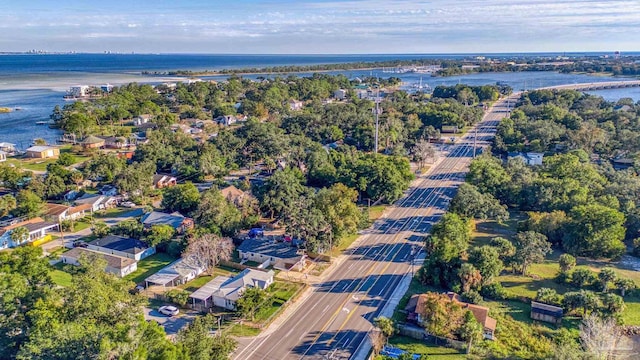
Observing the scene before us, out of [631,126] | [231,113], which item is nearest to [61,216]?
[231,113]

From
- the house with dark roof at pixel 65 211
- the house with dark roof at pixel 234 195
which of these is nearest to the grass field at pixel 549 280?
the house with dark roof at pixel 234 195

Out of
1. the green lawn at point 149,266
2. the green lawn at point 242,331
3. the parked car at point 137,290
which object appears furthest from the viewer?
the green lawn at point 149,266

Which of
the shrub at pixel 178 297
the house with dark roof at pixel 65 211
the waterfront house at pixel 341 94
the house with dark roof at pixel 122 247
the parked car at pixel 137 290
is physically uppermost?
the waterfront house at pixel 341 94

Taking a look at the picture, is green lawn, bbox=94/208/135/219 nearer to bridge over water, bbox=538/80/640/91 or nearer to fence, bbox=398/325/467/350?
fence, bbox=398/325/467/350

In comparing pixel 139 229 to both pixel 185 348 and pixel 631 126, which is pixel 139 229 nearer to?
pixel 185 348

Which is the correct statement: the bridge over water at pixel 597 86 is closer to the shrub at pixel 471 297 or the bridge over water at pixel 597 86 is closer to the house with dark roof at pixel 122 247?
the shrub at pixel 471 297

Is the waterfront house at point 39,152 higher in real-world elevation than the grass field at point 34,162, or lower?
higher

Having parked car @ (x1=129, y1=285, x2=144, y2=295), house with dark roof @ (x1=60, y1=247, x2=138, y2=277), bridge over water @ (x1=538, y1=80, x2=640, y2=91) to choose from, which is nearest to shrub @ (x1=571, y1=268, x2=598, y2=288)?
parked car @ (x1=129, y1=285, x2=144, y2=295)
